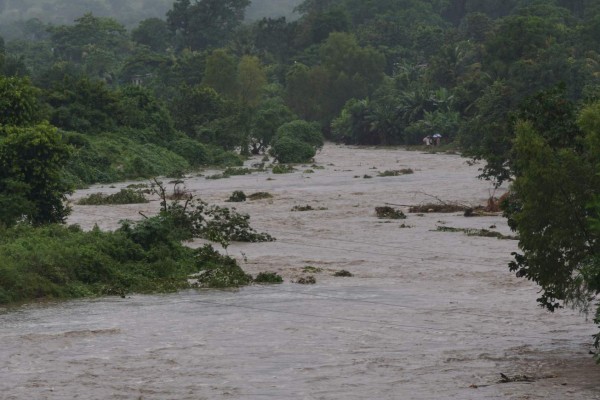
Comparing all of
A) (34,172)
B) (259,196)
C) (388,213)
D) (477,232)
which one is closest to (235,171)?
(259,196)

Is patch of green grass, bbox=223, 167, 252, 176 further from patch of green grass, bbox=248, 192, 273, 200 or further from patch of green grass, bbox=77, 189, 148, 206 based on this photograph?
patch of green grass, bbox=77, 189, 148, 206

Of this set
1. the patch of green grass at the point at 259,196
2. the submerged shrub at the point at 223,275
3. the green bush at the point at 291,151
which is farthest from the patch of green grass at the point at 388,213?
the green bush at the point at 291,151

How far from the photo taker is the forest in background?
17250mm

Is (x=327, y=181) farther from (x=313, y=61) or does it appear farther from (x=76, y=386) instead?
(x=313, y=61)

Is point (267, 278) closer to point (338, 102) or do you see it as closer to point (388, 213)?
point (388, 213)

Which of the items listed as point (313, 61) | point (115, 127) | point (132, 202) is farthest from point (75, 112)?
point (313, 61)

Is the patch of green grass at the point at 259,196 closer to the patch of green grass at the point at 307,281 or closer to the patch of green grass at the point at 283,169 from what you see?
the patch of green grass at the point at 283,169

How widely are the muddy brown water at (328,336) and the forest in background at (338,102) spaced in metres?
1.45

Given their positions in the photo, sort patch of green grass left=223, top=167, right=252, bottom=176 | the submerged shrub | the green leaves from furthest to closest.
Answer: patch of green grass left=223, top=167, right=252, bottom=176 → the green leaves → the submerged shrub

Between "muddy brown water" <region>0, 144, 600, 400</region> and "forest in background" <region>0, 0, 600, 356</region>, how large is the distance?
4.74ft

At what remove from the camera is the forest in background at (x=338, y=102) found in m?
17.2

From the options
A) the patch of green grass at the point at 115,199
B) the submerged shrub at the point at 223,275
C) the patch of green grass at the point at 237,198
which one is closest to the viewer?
the submerged shrub at the point at 223,275

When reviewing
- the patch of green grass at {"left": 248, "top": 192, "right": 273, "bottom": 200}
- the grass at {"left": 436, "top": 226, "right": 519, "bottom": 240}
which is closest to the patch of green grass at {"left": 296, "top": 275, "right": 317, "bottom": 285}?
the grass at {"left": 436, "top": 226, "right": 519, "bottom": 240}

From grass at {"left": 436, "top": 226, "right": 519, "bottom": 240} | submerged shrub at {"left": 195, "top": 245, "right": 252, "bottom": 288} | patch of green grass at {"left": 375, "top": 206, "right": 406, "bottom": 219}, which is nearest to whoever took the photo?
submerged shrub at {"left": 195, "top": 245, "right": 252, "bottom": 288}
